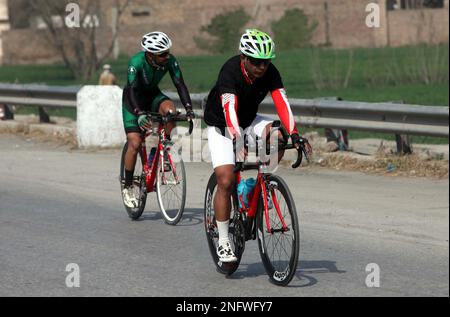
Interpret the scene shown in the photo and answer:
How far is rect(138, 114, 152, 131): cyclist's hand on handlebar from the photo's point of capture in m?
10.6

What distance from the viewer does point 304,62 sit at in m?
48.0

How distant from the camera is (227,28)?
204ft

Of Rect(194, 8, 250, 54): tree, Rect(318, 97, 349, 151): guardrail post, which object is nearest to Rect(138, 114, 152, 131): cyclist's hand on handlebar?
Rect(318, 97, 349, 151): guardrail post

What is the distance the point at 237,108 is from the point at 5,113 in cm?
1302

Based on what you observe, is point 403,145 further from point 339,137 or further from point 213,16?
point 213,16

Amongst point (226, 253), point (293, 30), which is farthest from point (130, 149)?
point (293, 30)

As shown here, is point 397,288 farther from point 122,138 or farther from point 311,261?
point 122,138

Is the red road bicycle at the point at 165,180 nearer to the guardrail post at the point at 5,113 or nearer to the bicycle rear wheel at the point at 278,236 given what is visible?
the bicycle rear wheel at the point at 278,236

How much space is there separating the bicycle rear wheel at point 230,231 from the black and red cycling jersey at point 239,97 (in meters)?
0.49

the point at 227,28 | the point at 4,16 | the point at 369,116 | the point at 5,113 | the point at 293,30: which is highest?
the point at 369,116

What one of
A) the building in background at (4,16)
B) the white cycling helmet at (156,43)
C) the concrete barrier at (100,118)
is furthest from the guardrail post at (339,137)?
the building in background at (4,16)

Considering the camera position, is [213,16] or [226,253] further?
[213,16]

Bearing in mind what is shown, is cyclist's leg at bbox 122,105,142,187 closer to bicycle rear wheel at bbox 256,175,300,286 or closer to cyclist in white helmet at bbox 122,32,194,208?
cyclist in white helmet at bbox 122,32,194,208
